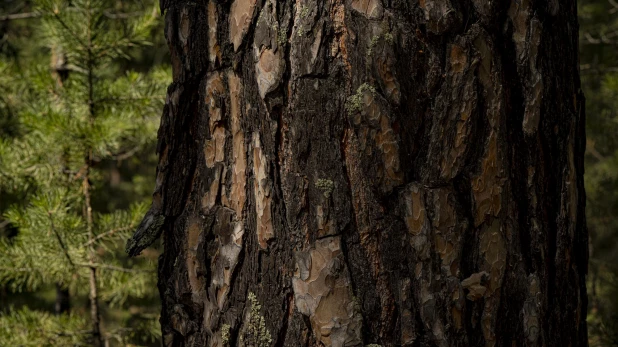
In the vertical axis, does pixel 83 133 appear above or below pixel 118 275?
above

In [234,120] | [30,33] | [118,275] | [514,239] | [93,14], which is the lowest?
[118,275]

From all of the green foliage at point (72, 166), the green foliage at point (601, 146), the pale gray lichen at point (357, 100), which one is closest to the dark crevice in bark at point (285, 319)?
the pale gray lichen at point (357, 100)

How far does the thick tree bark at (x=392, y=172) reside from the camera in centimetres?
113

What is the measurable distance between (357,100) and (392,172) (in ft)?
0.48

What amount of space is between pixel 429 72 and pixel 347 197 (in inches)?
10.8

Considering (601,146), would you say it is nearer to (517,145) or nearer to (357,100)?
(517,145)

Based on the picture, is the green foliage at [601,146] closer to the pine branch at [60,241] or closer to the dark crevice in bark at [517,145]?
the dark crevice in bark at [517,145]

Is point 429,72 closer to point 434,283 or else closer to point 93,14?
point 434,283

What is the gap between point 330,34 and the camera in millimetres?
1131

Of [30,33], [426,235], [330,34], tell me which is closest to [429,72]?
[330,34]

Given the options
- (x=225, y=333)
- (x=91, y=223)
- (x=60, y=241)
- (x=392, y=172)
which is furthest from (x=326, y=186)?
(x=91, y=223)

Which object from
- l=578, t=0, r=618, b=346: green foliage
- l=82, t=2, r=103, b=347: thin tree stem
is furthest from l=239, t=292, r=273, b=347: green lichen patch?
l=578, t=0, r=618, b=346: green foliage

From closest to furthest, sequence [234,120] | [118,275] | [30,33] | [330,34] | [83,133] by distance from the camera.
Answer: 1. [330,34]
2. [234,120]
3. [83,133]
4. [118,275]
5. [30,33]

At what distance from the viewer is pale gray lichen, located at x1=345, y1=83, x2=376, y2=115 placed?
3.68 feet
